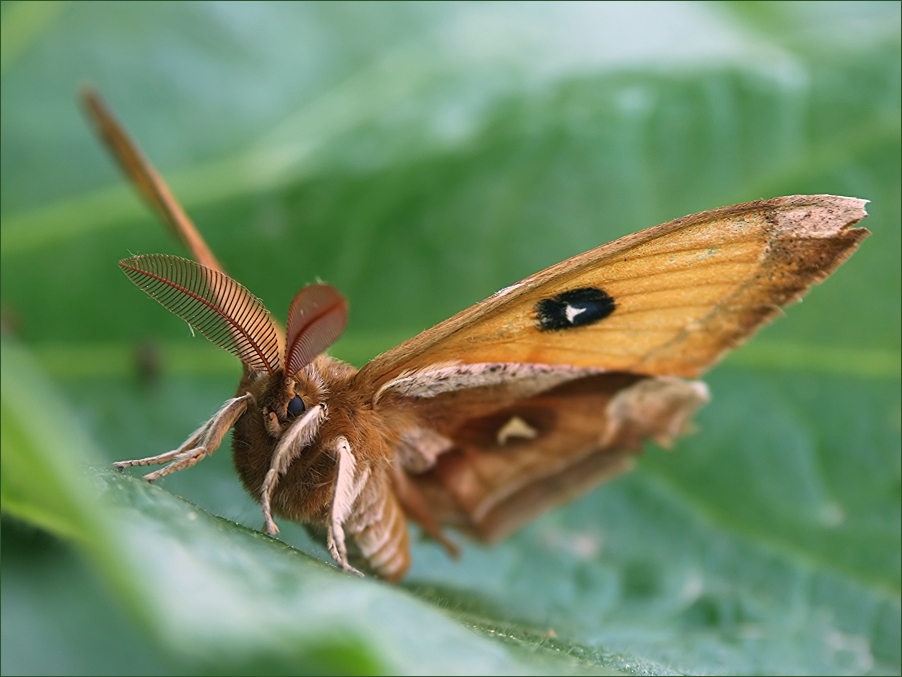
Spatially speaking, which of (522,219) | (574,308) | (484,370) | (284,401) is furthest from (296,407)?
(522,219)

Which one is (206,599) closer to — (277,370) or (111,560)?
(111,560)

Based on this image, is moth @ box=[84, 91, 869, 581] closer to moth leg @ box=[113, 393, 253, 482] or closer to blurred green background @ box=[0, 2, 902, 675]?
moth leg @ box=[113, 393, 253, 482]

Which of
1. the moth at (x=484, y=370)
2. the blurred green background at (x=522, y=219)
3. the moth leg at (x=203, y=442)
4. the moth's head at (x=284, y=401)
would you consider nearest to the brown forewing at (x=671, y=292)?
the moth at (x=484, y=370)

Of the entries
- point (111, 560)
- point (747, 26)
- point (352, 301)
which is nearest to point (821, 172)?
point (747, 26)

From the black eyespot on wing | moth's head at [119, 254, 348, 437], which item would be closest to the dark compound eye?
moth's head at [119, 254, 348, 437]

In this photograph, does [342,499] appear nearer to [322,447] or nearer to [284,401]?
[322,447]

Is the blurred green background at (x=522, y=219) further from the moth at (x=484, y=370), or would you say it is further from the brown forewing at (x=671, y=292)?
the brown forewing at (x=671, y=292)
